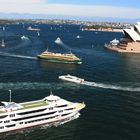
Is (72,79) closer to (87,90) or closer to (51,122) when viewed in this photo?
(87,90)

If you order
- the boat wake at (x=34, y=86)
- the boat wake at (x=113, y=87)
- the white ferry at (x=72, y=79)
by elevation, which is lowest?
the boat wake at (x=34, y=86)

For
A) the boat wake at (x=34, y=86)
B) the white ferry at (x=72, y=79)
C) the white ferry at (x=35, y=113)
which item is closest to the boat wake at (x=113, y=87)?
the white ferry at (x=72, y=79)

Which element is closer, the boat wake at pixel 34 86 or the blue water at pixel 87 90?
the blue water at pixel 87 90

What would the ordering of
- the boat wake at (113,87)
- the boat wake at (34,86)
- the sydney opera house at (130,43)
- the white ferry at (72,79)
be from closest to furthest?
the boat wake at (34,86) < the boat wake at (113,87) < the white ferry at (72,79) < the sydney opera house at (130,43)

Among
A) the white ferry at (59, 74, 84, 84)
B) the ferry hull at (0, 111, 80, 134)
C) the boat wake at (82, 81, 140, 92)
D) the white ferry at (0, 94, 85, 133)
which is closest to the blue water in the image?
the boat wake at (82, 81, 140, 92)

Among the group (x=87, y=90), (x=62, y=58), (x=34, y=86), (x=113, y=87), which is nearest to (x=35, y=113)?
(x=34, y=86)

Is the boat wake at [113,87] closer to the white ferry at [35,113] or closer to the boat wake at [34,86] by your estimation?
the boat wake at [34,86]

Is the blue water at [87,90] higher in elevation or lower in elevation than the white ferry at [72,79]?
lower
